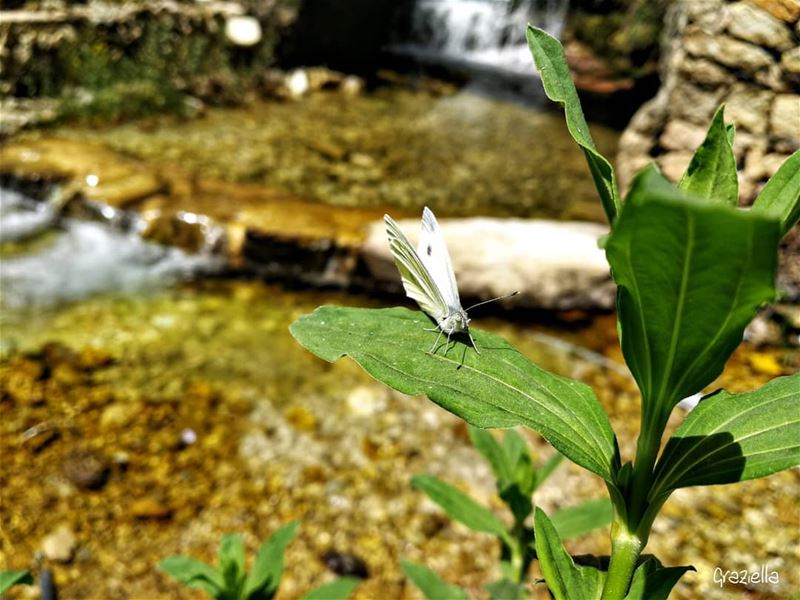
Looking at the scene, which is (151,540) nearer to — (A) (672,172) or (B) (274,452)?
(B) (274,452)

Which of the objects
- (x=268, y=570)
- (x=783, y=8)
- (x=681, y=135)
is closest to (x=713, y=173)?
(x=268, y=570)

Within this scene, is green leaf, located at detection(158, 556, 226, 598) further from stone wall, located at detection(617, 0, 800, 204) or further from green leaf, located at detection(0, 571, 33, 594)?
stone wall, located at detection(617, 0, 800, 204)

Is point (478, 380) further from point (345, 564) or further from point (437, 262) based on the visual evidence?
point (345, 564)

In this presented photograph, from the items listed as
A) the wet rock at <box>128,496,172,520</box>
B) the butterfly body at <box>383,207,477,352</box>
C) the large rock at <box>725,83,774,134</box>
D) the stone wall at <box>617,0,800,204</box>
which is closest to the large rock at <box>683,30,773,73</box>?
the stone wall at <box>617,0,800,204</box>

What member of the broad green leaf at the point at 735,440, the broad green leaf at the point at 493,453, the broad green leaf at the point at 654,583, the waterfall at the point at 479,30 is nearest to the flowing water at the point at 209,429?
the broad green leaf at the point at 493,453

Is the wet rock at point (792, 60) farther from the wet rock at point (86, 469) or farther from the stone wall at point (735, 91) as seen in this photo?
the wet rock at point (86, 469)
